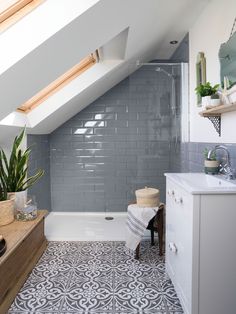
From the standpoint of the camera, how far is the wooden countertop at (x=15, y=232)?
1861 millimetres

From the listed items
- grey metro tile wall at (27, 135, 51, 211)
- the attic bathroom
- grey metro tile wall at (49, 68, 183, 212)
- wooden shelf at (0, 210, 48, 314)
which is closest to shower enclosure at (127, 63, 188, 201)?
the attic bathroom

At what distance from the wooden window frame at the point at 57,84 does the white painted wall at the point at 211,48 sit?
43.5 inches

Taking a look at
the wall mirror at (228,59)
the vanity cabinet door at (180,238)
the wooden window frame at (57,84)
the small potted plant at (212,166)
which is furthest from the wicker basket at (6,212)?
the wall mirror at (228,59)

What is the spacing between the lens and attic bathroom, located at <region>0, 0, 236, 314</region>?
5.19 ft

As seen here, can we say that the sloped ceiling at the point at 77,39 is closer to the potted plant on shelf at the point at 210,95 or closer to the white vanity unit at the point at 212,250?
the potted plant on shelf at the point at 210,95

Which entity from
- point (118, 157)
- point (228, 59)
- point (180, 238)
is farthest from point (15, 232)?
point (228, 59)

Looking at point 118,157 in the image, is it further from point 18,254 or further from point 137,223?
point 18,254

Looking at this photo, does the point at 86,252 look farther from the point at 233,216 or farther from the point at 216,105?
the point at 216,105

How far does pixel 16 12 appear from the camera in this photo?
5.34ft

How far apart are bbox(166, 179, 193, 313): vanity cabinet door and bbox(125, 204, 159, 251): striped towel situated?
14.9 inches

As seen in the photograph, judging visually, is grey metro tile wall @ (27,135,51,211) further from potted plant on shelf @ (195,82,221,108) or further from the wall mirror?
the wall mirror

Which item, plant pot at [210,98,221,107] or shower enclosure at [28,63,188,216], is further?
shower enclosure at [28,63,188,216]

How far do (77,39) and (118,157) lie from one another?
7.56ft

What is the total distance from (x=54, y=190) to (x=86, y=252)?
157 cm
